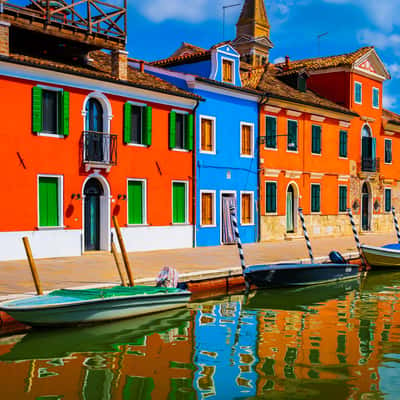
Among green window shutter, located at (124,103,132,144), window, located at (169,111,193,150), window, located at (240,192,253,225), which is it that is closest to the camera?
green window shutter, located at (124,103,132,144)

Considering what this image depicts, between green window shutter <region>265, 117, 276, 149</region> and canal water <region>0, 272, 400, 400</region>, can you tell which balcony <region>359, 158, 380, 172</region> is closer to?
green window shutter <region>265, 117, 276, 149</region>

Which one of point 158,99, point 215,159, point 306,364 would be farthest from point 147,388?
point 215,159

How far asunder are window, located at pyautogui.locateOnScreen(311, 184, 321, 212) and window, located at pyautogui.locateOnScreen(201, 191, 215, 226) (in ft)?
24.4

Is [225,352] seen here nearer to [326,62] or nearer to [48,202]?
[48,202]

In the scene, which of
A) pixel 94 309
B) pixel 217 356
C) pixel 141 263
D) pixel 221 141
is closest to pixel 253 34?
pixel 221 141

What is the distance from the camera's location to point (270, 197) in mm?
28500

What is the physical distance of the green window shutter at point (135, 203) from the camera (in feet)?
73.0

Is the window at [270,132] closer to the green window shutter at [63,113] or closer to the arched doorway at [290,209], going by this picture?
the arched doorway at [290,209]

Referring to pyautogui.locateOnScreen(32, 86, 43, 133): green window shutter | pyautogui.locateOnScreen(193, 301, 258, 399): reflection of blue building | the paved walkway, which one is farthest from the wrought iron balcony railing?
pyautogui.locateOnScreen(193, 301, 258, 399): reflection of blue building

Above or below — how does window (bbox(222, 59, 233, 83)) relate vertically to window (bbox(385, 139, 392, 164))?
above

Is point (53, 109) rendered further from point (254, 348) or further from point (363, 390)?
point (363, 390)

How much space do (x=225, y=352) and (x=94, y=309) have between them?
2919mm

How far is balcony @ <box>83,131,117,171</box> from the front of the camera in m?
20.6

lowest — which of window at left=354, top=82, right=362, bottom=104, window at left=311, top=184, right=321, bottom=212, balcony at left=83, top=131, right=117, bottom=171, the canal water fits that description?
the canal water
